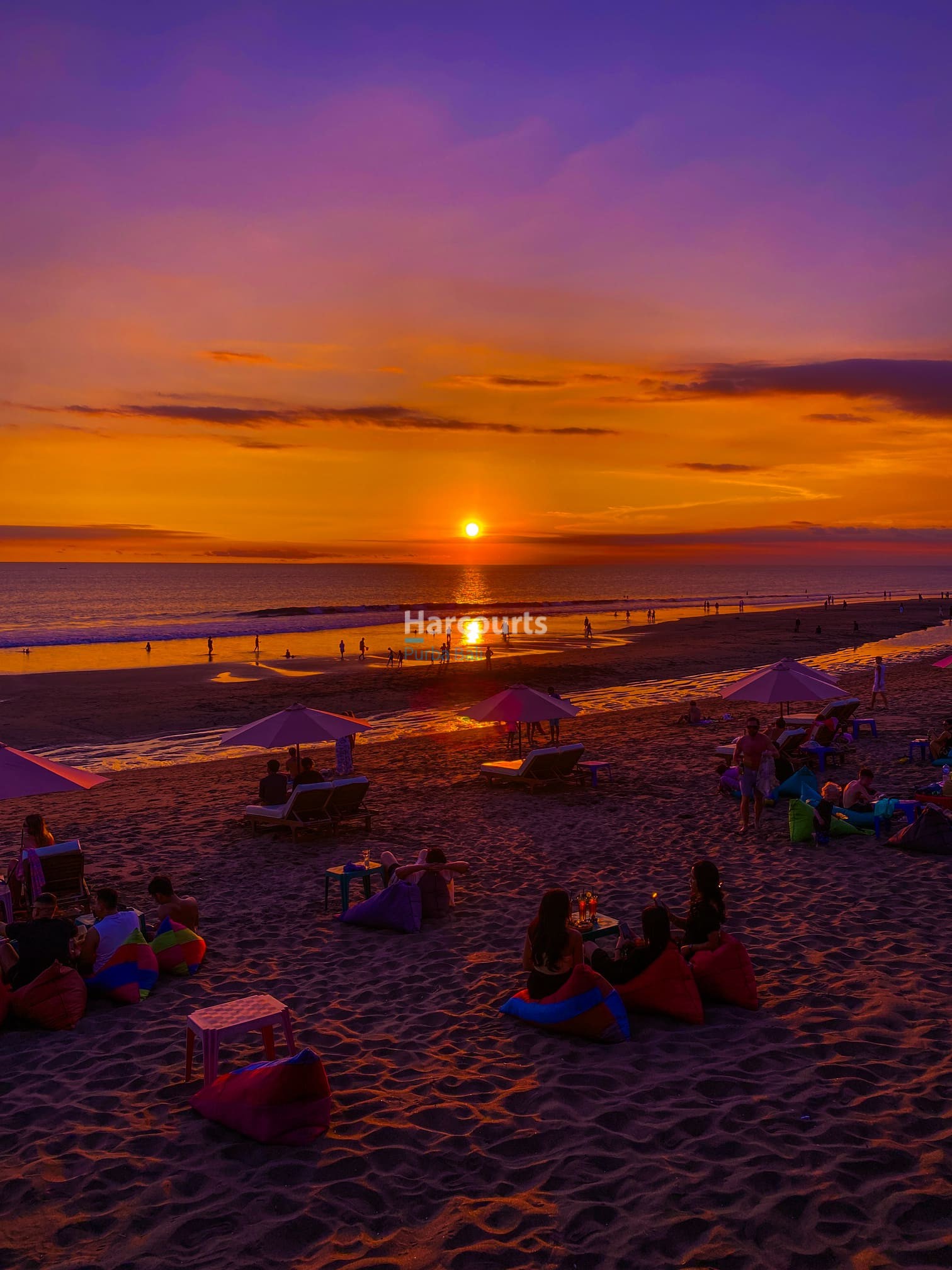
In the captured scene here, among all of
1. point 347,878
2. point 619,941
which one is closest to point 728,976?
point 619,941

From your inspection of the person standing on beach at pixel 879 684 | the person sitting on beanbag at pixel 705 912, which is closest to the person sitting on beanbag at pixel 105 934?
the person sitting on beanbag at pixel 705 912

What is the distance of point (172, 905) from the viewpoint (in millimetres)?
8609

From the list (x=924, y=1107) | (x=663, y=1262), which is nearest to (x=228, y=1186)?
(x=663, y=1262)

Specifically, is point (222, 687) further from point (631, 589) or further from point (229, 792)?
point (631, 589)

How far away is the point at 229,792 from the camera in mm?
17000

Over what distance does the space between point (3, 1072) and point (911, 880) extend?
928cm

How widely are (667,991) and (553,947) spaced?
0.99 meters

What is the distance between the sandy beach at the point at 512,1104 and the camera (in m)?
4.63

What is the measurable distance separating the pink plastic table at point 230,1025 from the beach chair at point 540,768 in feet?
32.5

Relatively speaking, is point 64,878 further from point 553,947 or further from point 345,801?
point 553,947

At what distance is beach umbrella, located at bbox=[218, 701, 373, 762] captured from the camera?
13.7 m

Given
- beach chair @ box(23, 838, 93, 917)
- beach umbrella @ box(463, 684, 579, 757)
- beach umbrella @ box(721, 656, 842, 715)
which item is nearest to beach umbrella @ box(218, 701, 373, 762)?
beach umbrella @ box(463, 684, 579, 757)

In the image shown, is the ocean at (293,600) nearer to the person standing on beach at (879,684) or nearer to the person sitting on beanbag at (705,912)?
the person standing on beach at (879,684)

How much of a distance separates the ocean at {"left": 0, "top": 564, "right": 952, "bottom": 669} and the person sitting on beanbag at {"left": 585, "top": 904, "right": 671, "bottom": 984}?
5971 cm
